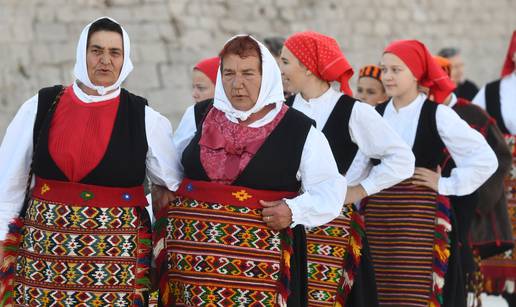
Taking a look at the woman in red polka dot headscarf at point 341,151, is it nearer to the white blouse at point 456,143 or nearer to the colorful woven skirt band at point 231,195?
the white blouse at point 456,143

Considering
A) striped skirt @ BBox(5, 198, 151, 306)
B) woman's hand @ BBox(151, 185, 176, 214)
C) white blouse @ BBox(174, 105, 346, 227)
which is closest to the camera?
striped skirt @ BBox(5, 198, 151, 306)

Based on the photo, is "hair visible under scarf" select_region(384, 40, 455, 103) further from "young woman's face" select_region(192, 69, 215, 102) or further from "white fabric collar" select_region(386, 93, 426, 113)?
"young woman's face" select_region(192, 69, 215, 102)

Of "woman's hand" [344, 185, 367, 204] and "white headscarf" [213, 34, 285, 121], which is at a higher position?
"white headscarf" [213, 34, 285, 121]

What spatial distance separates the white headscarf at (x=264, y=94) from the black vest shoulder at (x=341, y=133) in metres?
0.78

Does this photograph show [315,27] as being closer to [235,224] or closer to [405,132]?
[405,132]

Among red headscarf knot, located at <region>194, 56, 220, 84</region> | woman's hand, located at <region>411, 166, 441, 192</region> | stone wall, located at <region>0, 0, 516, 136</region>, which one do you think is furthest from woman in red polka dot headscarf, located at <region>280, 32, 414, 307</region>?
stone wall, located at <region>0, 0, 516, 136</region>

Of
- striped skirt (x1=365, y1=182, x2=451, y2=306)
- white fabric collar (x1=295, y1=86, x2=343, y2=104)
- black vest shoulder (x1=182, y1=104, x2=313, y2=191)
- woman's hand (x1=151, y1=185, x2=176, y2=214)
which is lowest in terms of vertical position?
striped skirt (x1=365, y1=182, x2=451, y2=306)

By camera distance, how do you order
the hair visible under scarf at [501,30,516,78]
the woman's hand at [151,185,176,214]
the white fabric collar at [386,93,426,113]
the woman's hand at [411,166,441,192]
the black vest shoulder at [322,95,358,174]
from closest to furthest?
the woman's hand at [151,185,176,214]
the black vest shoulder at [322,95,358,174]
the woman's hand at [411,166,441,192]
the white fabric collar at [386,93,426,113]
the hair visible under scarf at [501,30,516,78]

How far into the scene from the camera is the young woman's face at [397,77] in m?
6.82

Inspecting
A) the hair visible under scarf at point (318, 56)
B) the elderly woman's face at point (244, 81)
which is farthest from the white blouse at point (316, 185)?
the hair visible under scarf at point (318, 56)

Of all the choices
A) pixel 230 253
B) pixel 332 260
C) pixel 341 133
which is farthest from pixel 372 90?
pixel 230 253

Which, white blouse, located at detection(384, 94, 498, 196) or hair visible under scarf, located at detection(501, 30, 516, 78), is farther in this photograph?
hair visible under scarf, located at detection(501, 30, 516, 78)

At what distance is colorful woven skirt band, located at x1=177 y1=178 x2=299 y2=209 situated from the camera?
16.9ft

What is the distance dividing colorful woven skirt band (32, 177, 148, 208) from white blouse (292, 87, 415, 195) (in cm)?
131
